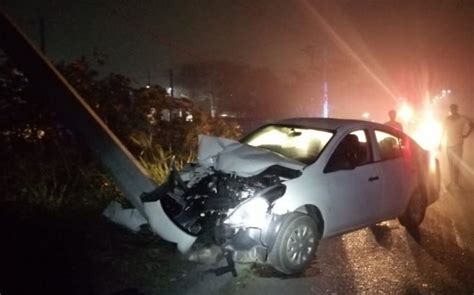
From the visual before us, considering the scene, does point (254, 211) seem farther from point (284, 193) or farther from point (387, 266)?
point (387, 266)

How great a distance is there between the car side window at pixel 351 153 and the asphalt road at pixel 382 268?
109cm

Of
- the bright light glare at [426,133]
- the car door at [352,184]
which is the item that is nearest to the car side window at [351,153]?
the car door at [352,184]

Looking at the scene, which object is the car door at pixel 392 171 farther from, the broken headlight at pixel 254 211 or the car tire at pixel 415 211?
the broken headlight at pixel 254 211

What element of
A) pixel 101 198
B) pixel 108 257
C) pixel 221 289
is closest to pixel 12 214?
pixel 101 198

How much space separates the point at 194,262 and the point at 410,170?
3361 millimetres

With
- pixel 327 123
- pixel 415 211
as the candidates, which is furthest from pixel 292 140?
pixel 415 211

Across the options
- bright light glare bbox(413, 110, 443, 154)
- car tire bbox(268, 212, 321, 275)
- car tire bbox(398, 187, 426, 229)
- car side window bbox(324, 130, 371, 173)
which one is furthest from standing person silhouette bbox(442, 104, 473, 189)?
car tire bbox(268, 212, 321, 275)

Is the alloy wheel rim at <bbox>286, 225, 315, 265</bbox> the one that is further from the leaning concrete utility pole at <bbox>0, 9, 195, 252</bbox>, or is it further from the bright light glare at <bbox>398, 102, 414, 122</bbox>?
the bright light glare at <bbox>398, 102, 414, 122</bbox>

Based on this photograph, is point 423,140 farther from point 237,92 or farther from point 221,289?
point 237,92

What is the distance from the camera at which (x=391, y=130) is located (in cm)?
700

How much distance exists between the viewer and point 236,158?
565 cm

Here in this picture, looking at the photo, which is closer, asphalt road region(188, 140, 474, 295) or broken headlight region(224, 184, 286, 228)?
asphalt road region(188, 140, 474, 295)

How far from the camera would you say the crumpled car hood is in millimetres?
5495

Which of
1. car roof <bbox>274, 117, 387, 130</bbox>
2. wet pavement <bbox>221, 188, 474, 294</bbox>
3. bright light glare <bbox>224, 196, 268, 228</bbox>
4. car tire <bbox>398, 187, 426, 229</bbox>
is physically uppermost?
car roof <bbox>274, 117, 387, 130</bbox>
